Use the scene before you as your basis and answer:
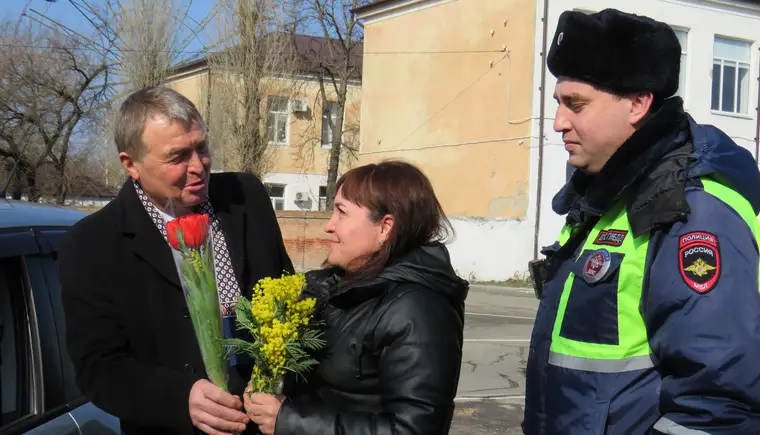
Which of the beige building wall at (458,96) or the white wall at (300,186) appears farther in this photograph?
the white wall at (300,186)

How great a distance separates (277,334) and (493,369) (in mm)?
7377

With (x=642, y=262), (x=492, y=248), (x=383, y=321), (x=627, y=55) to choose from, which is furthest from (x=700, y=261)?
(x=492, y=248)

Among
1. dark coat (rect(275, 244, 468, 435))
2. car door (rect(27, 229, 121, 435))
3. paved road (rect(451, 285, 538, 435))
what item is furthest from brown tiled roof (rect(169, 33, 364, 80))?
dark coat (rect(275, 244, 468, 435))

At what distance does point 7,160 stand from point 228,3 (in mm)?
9041

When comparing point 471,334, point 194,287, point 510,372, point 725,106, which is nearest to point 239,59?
point 725,106

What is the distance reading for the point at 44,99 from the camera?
2241 cm

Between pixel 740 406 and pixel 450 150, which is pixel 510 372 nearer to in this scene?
pixel 740 406

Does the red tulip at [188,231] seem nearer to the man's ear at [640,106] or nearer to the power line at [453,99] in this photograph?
the man's ear at [640,106]

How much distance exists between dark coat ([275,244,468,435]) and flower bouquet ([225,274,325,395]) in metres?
0.09

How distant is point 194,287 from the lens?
214 centimetres

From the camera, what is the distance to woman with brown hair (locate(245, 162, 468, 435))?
2.10 meters

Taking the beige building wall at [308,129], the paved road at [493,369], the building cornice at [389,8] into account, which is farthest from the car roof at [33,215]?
the beige building wall at [308,129]

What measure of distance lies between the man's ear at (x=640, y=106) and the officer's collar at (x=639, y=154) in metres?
0.04

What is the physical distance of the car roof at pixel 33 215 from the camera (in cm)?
295
